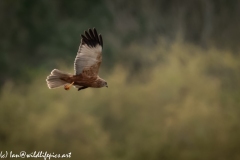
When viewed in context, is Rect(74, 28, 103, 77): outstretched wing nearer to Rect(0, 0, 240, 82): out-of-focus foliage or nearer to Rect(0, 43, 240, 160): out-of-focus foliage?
Rect(0, 43, 240, 160): out-of-focus foliage

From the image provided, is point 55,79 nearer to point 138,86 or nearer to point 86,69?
point 86,69

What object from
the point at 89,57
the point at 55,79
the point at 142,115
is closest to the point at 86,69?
the point at 89,57

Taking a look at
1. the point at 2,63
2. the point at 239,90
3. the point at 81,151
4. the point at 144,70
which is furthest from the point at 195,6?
the point at 81,151

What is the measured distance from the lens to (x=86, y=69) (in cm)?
479

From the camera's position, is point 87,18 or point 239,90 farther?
point 87,18

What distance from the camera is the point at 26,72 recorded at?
13.2 metres

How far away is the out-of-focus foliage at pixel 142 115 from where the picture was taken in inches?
404

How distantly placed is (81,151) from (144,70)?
297 centimetres

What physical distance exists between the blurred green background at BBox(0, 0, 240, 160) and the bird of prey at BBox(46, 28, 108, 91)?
201 inches

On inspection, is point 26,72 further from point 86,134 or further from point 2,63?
point 86,134

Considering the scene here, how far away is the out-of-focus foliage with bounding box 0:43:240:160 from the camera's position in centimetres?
1026

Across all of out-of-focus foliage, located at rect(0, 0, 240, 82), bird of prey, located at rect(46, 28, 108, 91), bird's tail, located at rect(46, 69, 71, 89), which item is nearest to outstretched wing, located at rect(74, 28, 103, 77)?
bird of prey, located at rect(46, 28, 108, 91)

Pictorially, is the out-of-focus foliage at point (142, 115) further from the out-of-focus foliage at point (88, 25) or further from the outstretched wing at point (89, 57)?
the outstretched wing at point (89, 57)

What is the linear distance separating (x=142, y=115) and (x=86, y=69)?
615 cm
